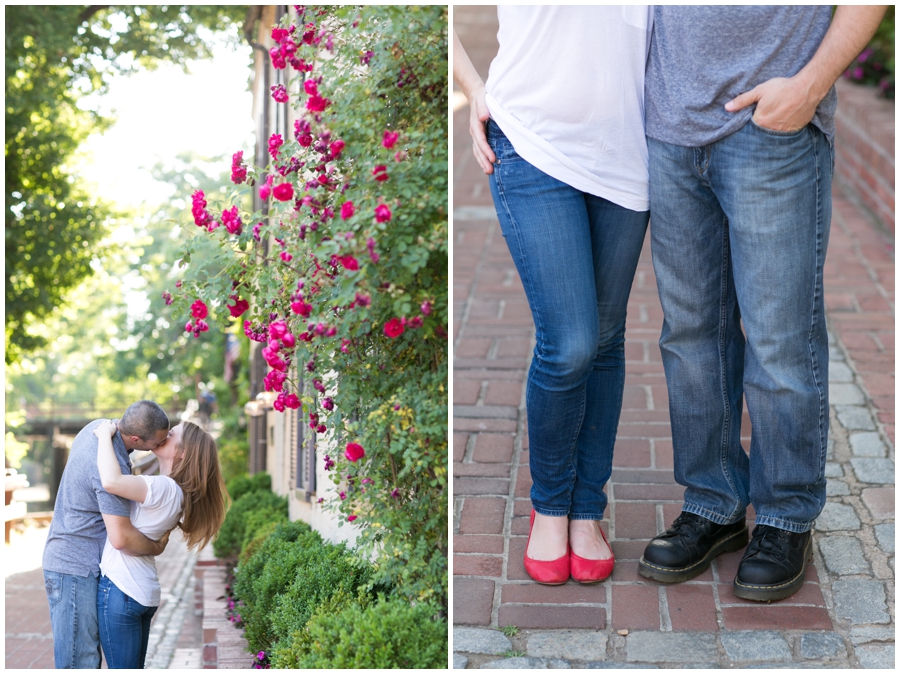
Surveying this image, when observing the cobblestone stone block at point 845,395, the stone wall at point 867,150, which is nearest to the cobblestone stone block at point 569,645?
the cobblestone stone block at point 845,395

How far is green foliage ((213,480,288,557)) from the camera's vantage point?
605 centimetres

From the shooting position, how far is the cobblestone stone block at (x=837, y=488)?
334 centimetres

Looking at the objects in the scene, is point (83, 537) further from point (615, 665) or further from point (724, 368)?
point (724, 368)

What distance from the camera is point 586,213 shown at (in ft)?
8.20

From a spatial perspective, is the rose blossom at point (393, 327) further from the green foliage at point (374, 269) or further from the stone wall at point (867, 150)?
the stone wall at point (867, 150)

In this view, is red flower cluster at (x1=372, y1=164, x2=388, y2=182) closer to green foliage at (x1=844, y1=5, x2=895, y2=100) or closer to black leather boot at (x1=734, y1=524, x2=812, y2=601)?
black leather boot at (x1=734, y1=524, x2=812, y2=601)

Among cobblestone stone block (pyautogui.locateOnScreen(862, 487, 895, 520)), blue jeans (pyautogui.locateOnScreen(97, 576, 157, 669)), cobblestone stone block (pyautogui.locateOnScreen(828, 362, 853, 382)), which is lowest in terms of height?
blue jeans (pyautogui.locateOnScreen(97, 576, 157, 669))

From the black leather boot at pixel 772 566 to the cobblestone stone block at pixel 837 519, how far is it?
A: 1.49 feet

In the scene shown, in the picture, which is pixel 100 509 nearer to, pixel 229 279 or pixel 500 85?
pixel 229 279

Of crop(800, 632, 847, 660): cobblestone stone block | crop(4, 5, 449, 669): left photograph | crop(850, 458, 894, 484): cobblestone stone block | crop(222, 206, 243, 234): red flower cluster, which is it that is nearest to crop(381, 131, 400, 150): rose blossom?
crop(4, 5, 449, 669): left photograph

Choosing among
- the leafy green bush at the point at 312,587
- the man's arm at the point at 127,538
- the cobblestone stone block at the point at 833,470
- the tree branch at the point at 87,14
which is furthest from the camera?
the tree branch at the point at 87,14

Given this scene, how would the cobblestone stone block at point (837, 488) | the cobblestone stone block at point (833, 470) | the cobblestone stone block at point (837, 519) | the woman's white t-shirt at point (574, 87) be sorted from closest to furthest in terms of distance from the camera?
the woman's white t-shirt at point (574, 87) < the cobblestone stone block at point (837, 519) < the cobblestone stone block at point (837, 488) < the cobblestone stone block at point (833, 470)

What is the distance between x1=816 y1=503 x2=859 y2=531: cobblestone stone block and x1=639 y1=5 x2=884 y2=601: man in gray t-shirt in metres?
0.41

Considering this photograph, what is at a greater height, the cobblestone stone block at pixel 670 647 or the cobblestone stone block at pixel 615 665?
the cobblestone stone block at pixel 670 647
